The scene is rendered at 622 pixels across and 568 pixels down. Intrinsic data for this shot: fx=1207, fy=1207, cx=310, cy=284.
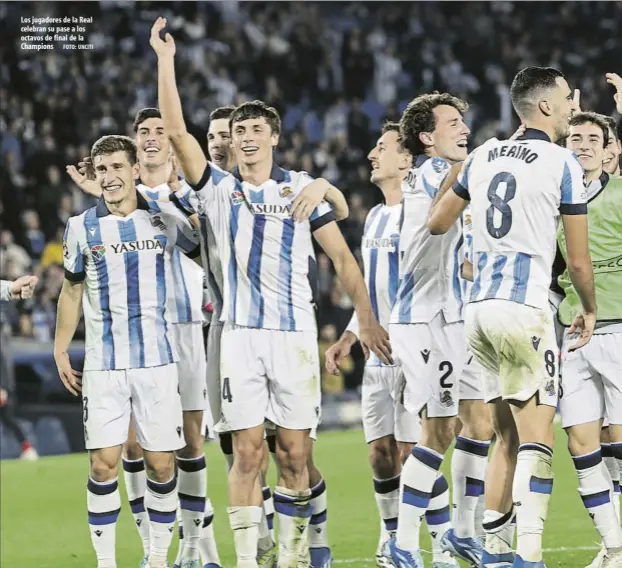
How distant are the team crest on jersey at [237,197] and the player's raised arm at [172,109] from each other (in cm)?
22

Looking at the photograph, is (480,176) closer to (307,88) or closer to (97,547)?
(97,547)

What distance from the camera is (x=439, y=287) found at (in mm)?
6430

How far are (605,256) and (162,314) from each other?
2280 millimetres

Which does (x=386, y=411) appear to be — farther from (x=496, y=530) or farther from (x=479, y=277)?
(x=479, y=277)

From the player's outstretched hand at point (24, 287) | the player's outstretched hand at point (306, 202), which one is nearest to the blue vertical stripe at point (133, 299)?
the player's outstretched hand at point (24, 287)

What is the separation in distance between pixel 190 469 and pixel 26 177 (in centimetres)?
1140

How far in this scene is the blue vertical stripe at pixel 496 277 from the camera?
5234 mm

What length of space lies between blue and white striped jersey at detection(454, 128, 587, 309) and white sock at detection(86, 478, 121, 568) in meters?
2.12

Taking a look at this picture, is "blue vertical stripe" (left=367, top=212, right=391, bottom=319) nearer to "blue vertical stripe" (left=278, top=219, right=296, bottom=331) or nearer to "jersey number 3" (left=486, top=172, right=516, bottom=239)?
"blue vertical stripe" (left=278, top=219, right=296, bottom=331)

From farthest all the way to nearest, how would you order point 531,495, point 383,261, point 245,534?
1. point 383,261
2. point 245,534
3. point 531,495

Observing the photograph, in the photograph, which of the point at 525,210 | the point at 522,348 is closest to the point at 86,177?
the point at 525,210

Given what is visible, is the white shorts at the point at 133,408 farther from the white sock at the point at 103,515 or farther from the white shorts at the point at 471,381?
the white shorts at the point at 471,381

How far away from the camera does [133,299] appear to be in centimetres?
618

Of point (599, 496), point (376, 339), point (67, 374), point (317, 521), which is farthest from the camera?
point (317, 521)
